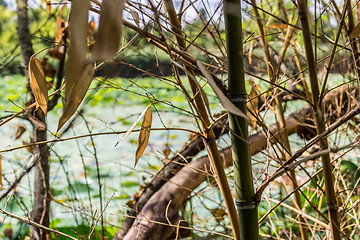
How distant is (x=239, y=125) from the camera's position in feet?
0.91

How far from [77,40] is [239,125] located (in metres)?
0.17

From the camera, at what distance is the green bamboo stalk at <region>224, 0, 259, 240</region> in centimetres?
27

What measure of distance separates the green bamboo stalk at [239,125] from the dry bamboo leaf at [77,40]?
146mm

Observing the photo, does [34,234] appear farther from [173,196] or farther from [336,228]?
[336,228]

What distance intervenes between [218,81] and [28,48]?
2.33 ft

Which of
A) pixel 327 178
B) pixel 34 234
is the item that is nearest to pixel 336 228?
pixel 327 178

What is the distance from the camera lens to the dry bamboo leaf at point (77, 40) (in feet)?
0.43

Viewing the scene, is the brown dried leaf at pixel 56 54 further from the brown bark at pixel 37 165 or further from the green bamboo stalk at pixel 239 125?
the green bamboo stalk at pixel 239 125

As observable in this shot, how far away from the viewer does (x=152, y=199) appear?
2.77 feet

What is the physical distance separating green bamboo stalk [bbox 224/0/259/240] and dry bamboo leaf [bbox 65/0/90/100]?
0.15 meters

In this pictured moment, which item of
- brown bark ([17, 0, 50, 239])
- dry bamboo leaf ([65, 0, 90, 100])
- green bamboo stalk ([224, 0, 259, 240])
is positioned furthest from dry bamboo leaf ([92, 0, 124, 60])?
brown bark ([17, 0, 50, 239])

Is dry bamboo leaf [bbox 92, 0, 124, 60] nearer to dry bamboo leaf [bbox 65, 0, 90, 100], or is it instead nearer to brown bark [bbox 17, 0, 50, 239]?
dry bamboo leaf [bbox 65, 0, 90, 100]

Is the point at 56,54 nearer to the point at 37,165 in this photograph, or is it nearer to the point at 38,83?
the point at 37,165

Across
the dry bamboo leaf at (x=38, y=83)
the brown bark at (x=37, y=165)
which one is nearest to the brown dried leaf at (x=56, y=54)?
the brown bark at (x=37, y=165)
